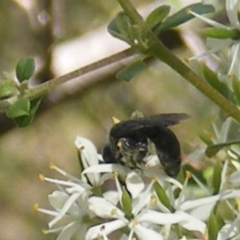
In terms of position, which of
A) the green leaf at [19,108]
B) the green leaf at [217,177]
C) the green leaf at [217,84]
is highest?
the green leaf at [19,108]

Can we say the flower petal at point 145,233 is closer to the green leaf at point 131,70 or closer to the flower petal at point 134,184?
the flower petal at point 134,184

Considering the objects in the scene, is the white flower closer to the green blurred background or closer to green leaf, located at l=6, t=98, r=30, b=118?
green leaf, located at l=6, t=98, r=30, b=118

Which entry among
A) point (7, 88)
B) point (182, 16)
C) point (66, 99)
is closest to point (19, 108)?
point (7, 88)

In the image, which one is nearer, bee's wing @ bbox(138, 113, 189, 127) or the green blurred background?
bee's wing @ bbox(138, 113, 189, 127)

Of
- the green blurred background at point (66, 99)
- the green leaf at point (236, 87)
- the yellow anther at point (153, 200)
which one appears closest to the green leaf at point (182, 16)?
the green leaf at point (236, 87)

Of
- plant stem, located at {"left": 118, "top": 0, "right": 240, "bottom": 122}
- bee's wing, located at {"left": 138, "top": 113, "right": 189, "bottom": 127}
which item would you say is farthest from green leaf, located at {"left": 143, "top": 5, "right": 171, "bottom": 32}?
bee's wing, located at {"left": 138, "top": 113, "right": 189, "bottom": 127}
